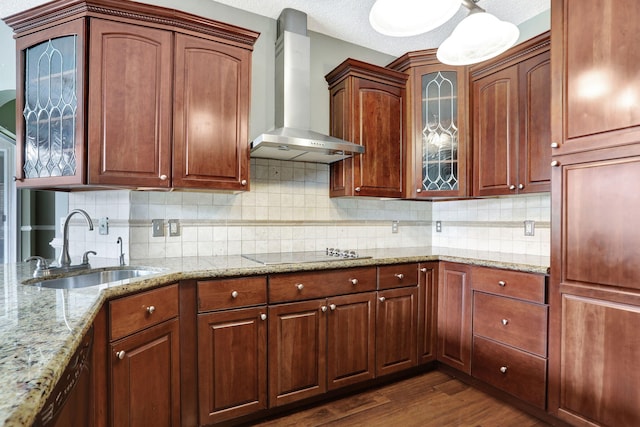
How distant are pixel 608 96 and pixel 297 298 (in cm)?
189

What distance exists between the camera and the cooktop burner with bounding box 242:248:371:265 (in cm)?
212

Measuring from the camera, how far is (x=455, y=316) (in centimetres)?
245

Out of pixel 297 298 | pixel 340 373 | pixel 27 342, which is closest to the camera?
pixel 27 342

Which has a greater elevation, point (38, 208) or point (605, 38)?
point (605, 38)

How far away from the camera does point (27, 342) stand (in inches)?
31.1

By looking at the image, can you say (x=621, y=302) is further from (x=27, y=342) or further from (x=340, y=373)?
(x=27, y=342)

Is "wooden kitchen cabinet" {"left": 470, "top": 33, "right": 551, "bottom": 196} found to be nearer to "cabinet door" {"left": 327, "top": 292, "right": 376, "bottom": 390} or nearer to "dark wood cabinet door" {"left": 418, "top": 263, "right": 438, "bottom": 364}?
"dark wood cabinet door" {"left": 418, "top": 263, "right": 438, "bottom": 364}

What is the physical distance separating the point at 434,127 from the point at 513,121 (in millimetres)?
540

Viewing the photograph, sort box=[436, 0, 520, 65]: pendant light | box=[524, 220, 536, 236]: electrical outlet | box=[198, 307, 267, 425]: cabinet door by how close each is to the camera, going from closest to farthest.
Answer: box=[436, 0, 520, 65]: pendant light → box=[198, 307, 267, 425]: cabinet door → box=[524, 220, 536, 236]: electrical outlet

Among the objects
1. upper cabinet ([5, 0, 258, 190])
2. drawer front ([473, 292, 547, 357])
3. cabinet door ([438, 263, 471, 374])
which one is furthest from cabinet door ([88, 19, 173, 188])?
drawer front ([473, 292, 547, 357])

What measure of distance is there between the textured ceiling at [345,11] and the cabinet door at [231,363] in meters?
2.11

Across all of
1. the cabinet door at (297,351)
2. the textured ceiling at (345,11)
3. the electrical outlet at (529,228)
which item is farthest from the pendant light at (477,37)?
the cabinet door at (297,351)

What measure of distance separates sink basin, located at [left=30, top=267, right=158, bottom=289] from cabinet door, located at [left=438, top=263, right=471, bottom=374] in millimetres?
1945

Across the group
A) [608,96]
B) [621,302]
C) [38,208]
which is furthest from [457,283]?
[38,208]
